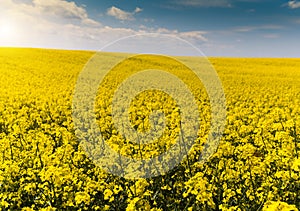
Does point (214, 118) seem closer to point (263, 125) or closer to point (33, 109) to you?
point (263, 125)

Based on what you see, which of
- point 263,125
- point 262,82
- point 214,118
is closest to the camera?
point 263,125

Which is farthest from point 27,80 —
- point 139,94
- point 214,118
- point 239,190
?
point 239,190

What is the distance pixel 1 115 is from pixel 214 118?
20.3ft

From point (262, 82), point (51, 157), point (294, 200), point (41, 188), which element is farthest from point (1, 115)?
point (262, 82)

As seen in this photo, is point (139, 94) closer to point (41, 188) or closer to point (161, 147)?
point (161, 147)

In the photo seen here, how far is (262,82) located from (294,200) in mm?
18076

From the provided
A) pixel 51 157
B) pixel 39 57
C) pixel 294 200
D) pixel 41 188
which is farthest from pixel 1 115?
pixel 39 57

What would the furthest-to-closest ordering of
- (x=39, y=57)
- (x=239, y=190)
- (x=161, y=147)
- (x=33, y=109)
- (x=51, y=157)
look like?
(x=39, y=57) → (x=33, y=109) → (x=161, y=147) → (x=51, y=157) → (x=239, y=190)

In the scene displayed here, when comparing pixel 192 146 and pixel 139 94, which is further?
pixel 139 94

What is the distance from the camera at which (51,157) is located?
586 cm

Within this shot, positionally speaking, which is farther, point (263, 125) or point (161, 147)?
point (263, 125)

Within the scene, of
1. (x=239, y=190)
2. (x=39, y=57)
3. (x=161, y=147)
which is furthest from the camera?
(x=39, y=57)

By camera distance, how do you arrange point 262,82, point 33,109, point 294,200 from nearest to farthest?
point 294,200 < point 33,109 < point 262,82

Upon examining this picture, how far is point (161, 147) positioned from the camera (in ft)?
22.6
